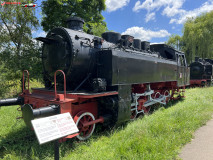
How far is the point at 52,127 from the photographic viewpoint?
7.13 feet

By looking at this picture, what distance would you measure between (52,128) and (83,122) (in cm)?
154

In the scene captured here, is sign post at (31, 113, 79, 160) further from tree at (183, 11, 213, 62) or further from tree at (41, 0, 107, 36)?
tree at (183, 11, 213, 62)

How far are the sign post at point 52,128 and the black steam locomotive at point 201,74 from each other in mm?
17219

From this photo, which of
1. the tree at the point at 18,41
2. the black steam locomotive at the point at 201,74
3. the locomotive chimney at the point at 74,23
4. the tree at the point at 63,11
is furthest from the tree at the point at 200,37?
the locomotive chimney at the point at 74,23

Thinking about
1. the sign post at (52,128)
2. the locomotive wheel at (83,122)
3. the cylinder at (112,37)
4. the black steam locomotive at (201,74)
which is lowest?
the locomotive wheel at (83,122)

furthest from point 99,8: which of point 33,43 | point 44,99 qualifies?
point 44,99

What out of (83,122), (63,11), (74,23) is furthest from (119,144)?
(63,11)

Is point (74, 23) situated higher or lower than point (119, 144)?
higher

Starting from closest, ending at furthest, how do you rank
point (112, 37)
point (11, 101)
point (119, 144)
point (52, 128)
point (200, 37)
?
point (52, 128) → point (119, 144) → point (11, 101) → point (112, 37) → point (200, 37)

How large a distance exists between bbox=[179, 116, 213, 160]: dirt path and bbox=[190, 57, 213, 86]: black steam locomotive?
1396 cm

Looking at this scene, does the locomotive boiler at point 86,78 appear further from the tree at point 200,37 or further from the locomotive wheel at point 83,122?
the tree at point 200,37

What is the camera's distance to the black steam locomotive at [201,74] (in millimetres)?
16281

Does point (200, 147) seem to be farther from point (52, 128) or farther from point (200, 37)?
point (200, 37)

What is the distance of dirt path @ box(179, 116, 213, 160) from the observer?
2.98 metres
